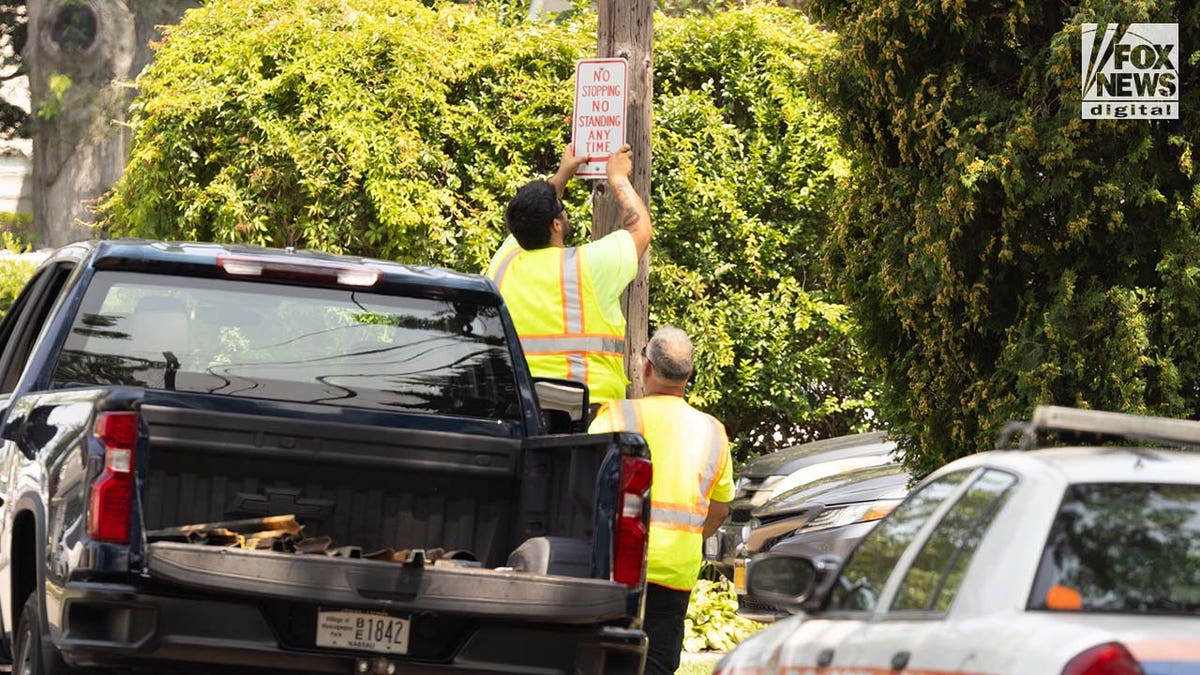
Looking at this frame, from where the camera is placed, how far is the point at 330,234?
15273mm

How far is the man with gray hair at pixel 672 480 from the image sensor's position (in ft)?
26.0

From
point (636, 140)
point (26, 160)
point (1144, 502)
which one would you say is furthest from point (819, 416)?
point (26, 160)

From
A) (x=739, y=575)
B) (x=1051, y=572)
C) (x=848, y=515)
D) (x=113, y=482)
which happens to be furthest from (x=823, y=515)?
(x=1051, y=572)

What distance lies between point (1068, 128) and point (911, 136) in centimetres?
103

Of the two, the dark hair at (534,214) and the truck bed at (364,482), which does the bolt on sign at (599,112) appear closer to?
the dark hair at (534,214)

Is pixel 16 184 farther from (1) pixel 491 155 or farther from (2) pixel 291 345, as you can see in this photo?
(2) pixel 291 345

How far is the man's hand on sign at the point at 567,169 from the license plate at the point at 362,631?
11.7 feet

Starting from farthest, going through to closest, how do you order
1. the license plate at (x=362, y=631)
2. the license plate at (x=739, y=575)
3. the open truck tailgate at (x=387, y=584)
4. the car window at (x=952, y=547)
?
the license plate at (x=739, y=575), the license plate at (x=362, y=631), the open truck tailgate at (x=387, y=584), the car window at (x=952, y=547)

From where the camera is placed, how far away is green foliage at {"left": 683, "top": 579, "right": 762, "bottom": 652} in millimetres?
12594

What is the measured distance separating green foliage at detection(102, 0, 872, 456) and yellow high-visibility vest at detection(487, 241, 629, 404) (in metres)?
5.90

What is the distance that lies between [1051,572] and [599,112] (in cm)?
625

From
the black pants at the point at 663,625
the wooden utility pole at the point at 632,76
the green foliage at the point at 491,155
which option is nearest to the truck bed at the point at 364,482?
the black pants at the point at 663,625

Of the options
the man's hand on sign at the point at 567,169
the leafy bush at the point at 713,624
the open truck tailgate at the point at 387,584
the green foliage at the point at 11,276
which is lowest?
the leafy bush at the point at 713,624

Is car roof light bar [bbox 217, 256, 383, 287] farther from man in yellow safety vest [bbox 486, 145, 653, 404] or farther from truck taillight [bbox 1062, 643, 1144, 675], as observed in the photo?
truck taillight [bbox 1062, 643, 1144, 675]
